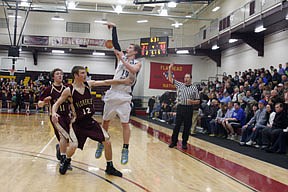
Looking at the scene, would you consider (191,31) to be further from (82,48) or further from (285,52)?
(285,52)

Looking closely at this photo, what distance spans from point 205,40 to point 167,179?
1863 cm

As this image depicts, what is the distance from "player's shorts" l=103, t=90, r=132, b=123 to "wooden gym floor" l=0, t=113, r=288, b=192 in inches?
34.5

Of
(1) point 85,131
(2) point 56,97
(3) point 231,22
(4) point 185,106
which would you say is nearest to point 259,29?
(3) point 231,22

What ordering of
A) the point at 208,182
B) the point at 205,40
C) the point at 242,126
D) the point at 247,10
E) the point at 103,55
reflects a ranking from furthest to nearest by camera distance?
the point at 103,55
the point at 205,40
the point at 247,10
the point at 242,126
the point at 208,182

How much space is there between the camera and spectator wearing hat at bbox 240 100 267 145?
8719mm

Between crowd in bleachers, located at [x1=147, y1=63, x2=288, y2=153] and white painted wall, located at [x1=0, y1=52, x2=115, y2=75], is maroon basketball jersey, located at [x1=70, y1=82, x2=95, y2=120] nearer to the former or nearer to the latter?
crowd in bleachers, located at [x1=147, y1=63, x2=288, y2=153]

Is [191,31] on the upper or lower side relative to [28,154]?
upper

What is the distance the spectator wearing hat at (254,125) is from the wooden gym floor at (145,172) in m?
1.52

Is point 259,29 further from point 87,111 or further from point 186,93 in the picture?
point 87,111

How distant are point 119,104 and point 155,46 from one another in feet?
54.7

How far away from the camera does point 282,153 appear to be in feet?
24.9

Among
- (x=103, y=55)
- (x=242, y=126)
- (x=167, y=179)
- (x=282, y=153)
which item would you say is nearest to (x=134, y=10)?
(x=103, y=55)

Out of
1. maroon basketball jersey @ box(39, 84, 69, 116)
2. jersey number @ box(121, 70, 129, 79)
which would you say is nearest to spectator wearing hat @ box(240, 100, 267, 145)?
jersey number @ box(121, 70, 129, 79)

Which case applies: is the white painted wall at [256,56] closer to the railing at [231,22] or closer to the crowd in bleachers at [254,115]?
the railing at [231,22]
